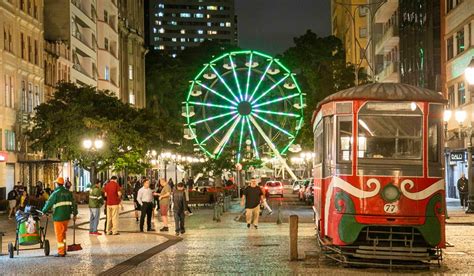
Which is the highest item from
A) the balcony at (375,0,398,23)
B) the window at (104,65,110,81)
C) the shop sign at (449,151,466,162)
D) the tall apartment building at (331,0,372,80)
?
the tall apartment building at (331,0,372,80)

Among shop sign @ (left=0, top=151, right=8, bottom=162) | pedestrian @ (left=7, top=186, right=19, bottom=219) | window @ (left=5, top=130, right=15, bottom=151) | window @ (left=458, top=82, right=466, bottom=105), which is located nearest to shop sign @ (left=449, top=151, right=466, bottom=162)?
window @ (left=458, top=82, right=466, bottom=105)

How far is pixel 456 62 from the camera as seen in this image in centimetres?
5500

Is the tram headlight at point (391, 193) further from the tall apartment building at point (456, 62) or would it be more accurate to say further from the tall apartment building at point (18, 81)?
the tall apartment building at point (18, 81)

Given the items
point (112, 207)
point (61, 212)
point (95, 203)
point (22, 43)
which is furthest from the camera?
point (22, 43)

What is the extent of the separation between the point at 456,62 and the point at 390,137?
37.4 m

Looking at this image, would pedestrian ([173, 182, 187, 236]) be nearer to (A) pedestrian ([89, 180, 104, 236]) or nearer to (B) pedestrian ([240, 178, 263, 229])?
(A) pedestrian ([89, 180, 104, 236])

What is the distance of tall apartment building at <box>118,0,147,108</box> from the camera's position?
102 metres

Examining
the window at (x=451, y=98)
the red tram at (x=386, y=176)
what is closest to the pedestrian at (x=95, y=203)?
the red tram at (x=386, y=176)

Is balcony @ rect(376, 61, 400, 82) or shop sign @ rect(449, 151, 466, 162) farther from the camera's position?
balcony @ rect(376, 61, 400, 82)

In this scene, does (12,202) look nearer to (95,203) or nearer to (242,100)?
(95,203)

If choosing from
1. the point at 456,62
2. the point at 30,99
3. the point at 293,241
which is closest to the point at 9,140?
the point at 30,99

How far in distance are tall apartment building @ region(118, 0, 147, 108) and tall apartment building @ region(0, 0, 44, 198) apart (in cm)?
3516

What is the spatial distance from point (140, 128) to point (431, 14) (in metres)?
22.5

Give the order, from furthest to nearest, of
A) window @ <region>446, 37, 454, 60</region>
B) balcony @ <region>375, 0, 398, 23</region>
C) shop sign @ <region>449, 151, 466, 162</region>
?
balcony @ <region>375, 0, 398, 23</region> < window @ <region>446, 37, 454, 60</region> < shop sign @ <region>449, 151, 466, 162</region>
